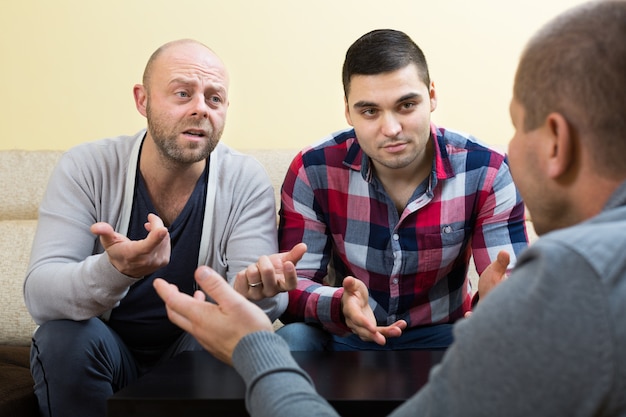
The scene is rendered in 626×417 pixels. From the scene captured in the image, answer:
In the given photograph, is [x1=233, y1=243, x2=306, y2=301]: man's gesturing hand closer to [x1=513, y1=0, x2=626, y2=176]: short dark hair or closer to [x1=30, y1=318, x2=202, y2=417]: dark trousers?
[x1=30, y1=318, x2=202, y2=417]: dark trousers

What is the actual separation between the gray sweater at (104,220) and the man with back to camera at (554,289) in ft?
2.33

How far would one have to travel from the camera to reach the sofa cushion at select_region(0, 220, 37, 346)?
7.01ft

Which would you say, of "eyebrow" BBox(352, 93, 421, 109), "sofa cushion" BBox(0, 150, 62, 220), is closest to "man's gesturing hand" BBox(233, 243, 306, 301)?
"eyebrow" BBox(352, 93, 421, 109)

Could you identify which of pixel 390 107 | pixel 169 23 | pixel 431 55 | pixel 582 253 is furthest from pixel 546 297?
pixel 169 23

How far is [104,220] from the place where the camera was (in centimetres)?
176

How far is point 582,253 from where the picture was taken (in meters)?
0.66

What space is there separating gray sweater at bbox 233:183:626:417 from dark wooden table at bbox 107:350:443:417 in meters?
0.36

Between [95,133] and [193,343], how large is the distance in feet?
3.62

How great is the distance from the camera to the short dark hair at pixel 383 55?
175 centimetres

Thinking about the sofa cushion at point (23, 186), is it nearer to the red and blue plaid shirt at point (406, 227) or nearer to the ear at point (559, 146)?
the red and blue plaid shirt at point (406, 227)

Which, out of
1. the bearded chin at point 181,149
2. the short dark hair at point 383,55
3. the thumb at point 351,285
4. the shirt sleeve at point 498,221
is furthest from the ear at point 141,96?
the shirt sleeve at point 498,221

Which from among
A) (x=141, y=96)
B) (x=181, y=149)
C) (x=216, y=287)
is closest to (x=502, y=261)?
(x=216, y=287)

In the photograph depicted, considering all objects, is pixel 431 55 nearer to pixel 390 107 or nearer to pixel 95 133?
pixel 390 107

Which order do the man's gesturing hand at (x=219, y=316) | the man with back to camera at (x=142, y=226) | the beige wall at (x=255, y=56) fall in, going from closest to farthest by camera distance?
the man's gesturing hand at (x=219, y=316)
the man with back to camera at (x=142, y=226)
the beige wall at (x=255, y=56)
